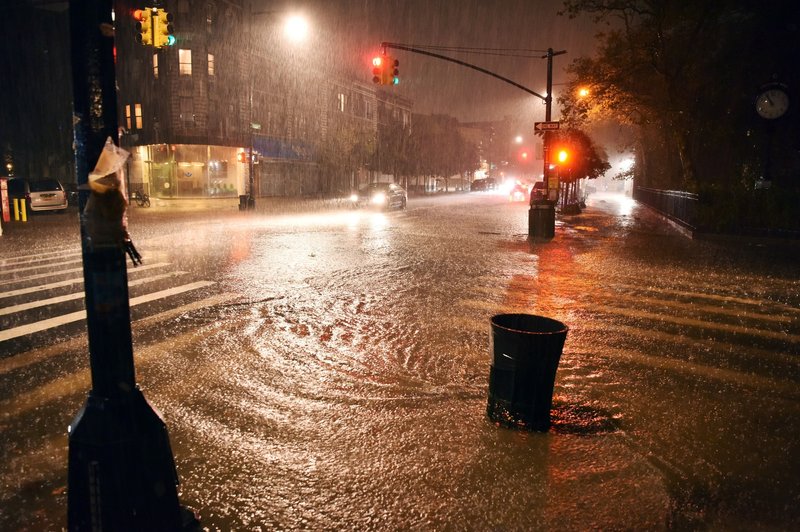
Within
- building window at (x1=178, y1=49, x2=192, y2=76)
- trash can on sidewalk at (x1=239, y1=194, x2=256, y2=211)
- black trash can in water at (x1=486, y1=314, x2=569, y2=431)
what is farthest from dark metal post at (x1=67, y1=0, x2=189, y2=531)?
building window at (x1=178, y1=49, x2=192, y2=76)

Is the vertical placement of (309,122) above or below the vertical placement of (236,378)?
above

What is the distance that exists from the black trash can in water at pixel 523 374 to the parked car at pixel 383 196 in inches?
1182

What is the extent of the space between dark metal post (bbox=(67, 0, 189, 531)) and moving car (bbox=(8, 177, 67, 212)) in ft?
90.8

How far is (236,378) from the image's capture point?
549 centimetres

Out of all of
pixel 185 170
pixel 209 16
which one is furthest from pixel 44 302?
pixel 209 16

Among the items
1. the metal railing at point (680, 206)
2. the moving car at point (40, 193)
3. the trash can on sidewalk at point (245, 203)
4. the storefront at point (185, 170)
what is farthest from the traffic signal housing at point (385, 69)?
the storefront at point (185, 170)

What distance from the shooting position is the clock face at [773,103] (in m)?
18.6

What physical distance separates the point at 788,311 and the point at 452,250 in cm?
800

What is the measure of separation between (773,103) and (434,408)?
65.5ft

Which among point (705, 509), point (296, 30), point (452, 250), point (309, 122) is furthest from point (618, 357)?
point (309, 122)

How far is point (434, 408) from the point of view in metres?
4.79

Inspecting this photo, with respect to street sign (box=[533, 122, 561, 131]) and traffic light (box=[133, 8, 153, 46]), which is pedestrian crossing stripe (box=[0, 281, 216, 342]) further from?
street sign (box=[533, 122, 561, 131])

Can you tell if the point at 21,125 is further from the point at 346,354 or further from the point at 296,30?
the point at 346,354

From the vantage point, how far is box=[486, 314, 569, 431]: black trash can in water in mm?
4262
